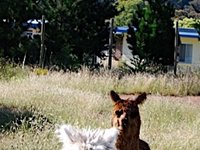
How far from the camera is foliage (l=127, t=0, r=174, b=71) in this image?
22.1 meters

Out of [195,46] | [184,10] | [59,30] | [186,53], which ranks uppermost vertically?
[184,10]

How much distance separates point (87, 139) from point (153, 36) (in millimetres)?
18975

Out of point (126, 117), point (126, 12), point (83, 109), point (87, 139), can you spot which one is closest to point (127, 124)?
point (126, 117)

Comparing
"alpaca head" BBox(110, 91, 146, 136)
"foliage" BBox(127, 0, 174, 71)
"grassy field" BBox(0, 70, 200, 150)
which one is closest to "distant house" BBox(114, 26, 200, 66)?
"foliage" BBox(127, 0, 174, 71)

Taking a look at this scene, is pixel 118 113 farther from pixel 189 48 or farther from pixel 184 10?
pixel 184 10

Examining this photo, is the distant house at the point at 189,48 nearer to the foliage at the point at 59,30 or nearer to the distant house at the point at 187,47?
the distant house at the point at 187,47

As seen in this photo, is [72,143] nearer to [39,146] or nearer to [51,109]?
[39,146]

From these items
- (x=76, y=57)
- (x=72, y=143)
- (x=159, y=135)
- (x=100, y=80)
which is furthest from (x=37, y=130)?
(x=76, y=57)

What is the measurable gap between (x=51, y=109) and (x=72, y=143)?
766 cm

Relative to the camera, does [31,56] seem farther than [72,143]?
Yes

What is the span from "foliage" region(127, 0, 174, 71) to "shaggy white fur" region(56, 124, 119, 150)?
1781 centimetres

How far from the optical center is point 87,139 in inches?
141

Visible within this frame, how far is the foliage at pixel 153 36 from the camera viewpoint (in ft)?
72.5

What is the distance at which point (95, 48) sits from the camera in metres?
23.0
